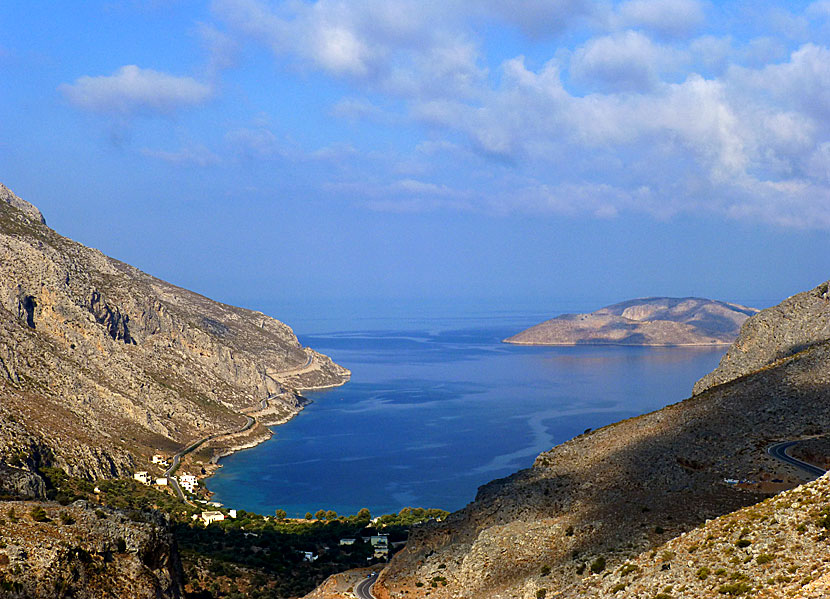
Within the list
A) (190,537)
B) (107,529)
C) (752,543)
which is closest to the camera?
(752,543)

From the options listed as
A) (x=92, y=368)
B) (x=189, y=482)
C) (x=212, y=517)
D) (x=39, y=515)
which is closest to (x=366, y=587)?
(x=39, y=515)

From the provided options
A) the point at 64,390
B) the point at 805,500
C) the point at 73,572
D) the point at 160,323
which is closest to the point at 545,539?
the point at 805,500

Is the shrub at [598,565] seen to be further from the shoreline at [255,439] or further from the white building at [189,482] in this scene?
the white building at [189,482]

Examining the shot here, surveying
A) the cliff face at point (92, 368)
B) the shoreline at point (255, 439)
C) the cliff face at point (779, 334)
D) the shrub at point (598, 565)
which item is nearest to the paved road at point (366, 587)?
the shrub at point (598, 565)

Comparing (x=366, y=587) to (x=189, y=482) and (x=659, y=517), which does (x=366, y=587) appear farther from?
(x=189, y=482)

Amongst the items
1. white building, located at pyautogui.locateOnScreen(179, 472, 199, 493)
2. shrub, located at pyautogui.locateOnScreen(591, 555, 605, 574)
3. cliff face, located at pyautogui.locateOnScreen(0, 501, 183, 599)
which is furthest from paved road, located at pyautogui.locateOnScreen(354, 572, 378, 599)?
white building, located at pyautogui.locateOnScreen(179, 472, 199, 493)

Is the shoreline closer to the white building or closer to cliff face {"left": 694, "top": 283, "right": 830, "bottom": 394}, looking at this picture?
the white building

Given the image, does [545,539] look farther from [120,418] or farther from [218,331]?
[218,331]
